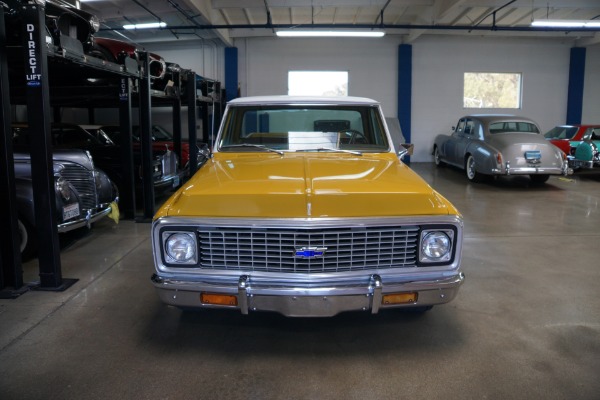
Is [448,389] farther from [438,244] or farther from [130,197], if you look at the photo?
[130,197]

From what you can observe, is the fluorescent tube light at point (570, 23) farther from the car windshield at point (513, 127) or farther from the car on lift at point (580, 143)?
the car windshield at point (513, 127)

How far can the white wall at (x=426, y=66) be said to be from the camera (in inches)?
623

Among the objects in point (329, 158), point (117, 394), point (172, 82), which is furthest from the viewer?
point (172, 82)

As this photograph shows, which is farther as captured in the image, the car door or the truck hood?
the car door

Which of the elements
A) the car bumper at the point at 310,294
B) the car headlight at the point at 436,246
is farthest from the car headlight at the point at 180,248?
the car headlight at the point at 436,246

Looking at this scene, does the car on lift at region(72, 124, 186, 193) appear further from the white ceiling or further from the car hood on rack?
the white ceiling

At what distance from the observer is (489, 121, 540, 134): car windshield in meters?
10.9

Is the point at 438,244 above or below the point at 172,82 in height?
below

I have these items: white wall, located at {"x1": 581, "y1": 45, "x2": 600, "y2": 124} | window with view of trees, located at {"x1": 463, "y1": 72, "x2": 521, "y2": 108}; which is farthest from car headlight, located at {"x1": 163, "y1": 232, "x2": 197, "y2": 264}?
white wall, located at {"x1": 581, "y1": 45, "x2": 600, "y2": 124}

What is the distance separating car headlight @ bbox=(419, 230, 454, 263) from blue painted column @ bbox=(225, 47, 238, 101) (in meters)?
13.8

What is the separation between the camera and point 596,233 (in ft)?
20.3

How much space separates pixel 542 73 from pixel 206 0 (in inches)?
460

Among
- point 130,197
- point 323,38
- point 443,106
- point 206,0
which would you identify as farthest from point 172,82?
point 443,106

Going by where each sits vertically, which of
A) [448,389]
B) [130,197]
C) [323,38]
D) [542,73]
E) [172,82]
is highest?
[323,38]
